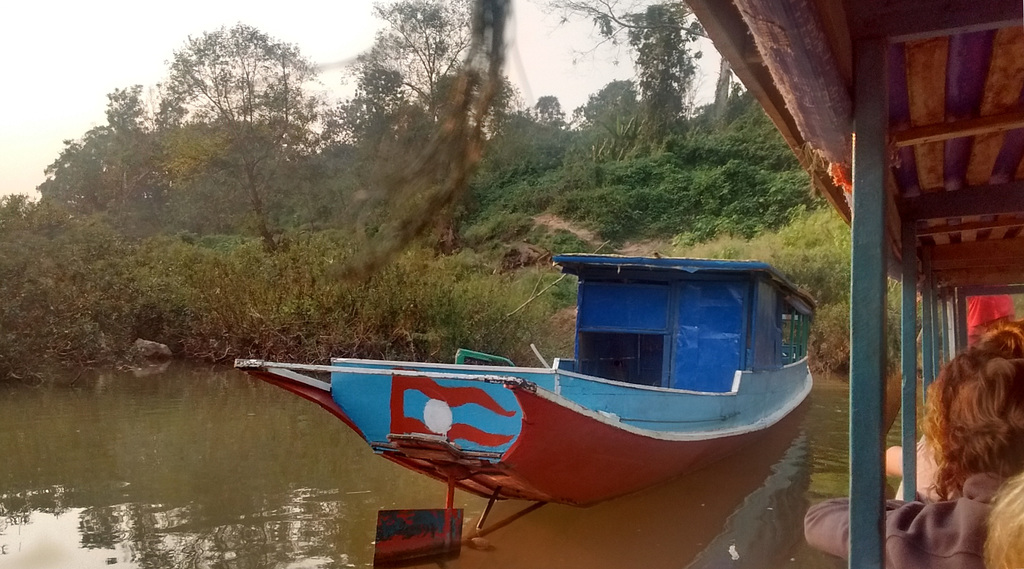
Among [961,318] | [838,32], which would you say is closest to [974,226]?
[838,32]

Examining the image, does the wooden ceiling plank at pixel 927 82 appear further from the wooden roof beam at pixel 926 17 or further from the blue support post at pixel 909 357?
the blue support post at pixel 909 357

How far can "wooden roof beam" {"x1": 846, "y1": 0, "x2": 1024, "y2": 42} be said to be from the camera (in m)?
1.44

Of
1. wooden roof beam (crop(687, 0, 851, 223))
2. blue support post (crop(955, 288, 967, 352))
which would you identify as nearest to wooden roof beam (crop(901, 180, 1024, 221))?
wooden roof beam (crop(687, 0, 851, 223))

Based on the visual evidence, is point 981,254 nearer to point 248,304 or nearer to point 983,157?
point 983,157

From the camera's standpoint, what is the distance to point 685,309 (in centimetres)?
725

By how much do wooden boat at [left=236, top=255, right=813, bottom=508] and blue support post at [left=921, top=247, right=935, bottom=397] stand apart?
5.65 feet

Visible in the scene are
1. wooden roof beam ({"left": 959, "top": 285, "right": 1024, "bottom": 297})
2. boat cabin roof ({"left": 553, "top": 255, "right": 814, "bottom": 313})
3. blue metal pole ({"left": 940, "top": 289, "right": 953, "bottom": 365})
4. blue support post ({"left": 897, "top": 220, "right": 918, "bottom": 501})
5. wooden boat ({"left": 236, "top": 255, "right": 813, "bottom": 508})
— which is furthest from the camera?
boat cabin roof ({"left": 553, "top": 255, "right": 814, "bottom": 313})

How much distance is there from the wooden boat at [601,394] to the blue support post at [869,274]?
2.38 meters

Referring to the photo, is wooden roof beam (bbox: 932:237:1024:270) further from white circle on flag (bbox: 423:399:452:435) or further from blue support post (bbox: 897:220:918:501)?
white circle on flag (bbox: 423:399:452:435)

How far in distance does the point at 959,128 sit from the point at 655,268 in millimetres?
5079

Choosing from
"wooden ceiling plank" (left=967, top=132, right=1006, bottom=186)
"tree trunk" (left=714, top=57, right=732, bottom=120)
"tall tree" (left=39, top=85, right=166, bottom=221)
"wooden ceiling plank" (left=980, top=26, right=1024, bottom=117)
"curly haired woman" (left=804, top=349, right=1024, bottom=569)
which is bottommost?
"curly haired woman" (left=804, top=349, right=1024, bottom=569)

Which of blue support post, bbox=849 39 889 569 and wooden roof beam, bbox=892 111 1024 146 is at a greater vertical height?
wooden roof beam, bbox=892 111 1024 146

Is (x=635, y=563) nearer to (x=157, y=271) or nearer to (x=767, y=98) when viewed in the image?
(x=767, y=98)

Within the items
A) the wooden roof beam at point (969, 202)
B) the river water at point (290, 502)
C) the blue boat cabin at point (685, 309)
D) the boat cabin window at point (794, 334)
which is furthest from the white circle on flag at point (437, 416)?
the boat cabin window at point (794, 334)
